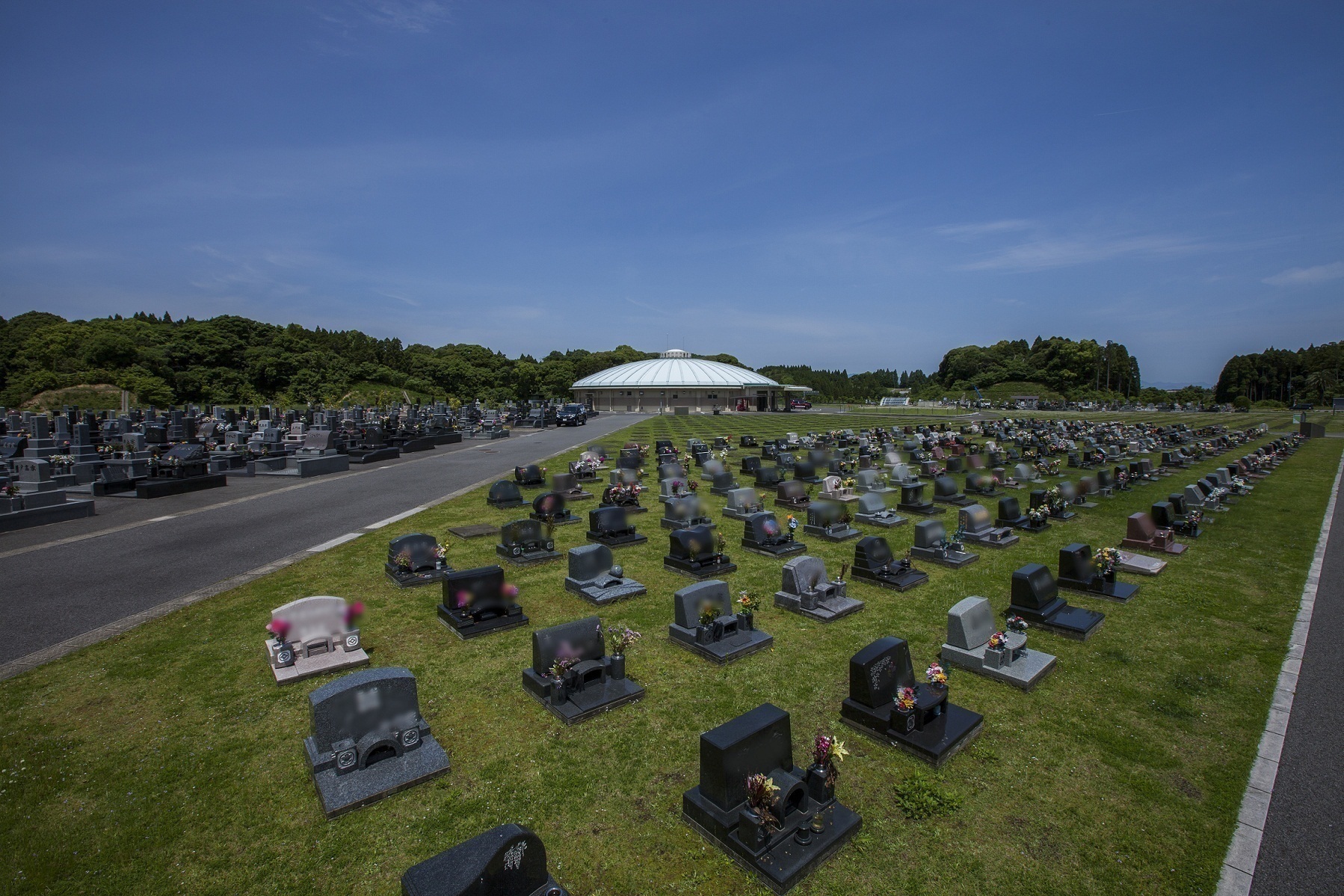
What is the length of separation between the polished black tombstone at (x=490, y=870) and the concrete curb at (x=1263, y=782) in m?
6.36

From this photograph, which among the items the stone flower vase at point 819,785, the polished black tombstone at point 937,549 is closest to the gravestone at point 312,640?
the stone flower vase at point 819,785

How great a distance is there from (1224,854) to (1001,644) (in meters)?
3.62

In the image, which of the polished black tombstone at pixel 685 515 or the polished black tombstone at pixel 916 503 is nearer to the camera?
the polished black tombstone at pixel 685 515

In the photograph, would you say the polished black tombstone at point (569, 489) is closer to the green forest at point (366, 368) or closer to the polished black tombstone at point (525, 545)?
the polished black tombstone at point (525, 545)

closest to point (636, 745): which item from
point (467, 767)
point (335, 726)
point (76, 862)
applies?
point (467, 767)

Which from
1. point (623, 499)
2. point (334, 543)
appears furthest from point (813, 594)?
point (334, 543)

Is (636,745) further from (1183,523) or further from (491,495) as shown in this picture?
(1183,523)

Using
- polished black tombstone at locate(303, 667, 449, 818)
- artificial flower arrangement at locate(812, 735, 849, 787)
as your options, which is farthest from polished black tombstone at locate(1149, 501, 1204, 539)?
polished black tombstone at locate(303, 667, 449, 818)

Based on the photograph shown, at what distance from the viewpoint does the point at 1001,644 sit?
942cm

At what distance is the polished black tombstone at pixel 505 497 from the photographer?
2119 cm

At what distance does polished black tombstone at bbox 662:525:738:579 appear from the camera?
1438 centimetres

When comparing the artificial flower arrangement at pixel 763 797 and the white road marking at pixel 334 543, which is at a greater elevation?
the artificial flower arrangement at pixel 763 797

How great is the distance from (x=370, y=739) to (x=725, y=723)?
4.39m

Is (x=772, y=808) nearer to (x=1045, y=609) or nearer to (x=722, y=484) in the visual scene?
(x=1045, y=609)
